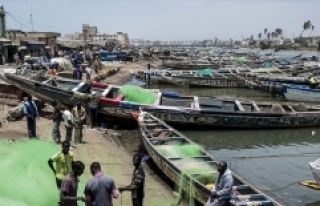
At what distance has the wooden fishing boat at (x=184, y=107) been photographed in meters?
17.5

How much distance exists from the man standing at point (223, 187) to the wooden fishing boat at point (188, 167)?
32 centimetres

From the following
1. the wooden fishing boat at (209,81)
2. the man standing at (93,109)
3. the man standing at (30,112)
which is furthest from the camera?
the wooden fishing boat at (209,81)

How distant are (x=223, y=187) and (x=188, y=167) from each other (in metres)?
3.23

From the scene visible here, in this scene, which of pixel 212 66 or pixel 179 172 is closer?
pixel 179 172

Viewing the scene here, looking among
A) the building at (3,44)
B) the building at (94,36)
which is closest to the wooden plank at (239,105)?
the building at (3,44)

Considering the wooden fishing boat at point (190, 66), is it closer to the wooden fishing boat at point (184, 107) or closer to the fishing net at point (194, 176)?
the wooden fishing boat at point (184, 107)

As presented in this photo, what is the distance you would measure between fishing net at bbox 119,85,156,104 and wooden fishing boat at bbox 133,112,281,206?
2.95 metres

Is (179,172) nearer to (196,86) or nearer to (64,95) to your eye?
(64,95)

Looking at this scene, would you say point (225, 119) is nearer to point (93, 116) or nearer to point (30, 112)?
point (93, 116)

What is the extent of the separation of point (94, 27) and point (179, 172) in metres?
107

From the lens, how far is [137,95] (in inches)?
727

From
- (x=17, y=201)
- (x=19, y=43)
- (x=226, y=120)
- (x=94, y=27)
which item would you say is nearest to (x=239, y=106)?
(x=226, y=120)

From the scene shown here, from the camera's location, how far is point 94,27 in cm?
11262

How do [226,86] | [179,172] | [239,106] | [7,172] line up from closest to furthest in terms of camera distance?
[7,172] < [179,172] < [239,106] < [226,86]
